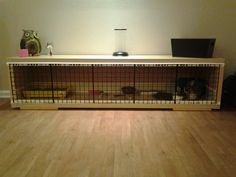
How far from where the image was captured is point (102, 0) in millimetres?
2803

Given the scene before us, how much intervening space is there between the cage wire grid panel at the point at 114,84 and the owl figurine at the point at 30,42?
0.60 ft

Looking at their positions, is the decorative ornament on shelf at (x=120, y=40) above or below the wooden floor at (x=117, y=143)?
above

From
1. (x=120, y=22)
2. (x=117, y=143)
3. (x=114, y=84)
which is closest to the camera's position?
(x=117, y=143)

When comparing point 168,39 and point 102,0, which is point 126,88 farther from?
point 102,0

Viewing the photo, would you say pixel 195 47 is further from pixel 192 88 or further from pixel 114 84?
pixel 114 84

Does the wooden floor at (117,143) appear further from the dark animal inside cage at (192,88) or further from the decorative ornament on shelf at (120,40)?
the decorative ornament on shelf at (120,40)

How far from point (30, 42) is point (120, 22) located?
106 cm

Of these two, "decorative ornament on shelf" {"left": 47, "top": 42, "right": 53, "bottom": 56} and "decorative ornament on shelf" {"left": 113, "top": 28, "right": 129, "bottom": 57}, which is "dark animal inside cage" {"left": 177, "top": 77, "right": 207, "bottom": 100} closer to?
"decorative ornament on shelf" {"left": 113, "top": 28, "right": 129, "bottom": 57}

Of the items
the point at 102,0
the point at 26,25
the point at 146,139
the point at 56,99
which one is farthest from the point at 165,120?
the point at 26,25

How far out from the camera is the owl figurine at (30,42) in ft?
8.74

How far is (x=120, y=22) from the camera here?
285 centimetres

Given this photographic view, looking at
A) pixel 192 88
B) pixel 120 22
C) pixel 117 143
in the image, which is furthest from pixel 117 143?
pixel 120 22

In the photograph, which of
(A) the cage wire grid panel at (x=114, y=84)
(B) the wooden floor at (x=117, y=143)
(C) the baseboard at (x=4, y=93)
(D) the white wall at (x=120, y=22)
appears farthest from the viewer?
(C) the baseboard at (x=4, y=93)

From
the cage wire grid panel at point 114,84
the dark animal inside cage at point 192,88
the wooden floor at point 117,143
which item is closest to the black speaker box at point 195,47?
the cage wire grid panel at point 114,84
